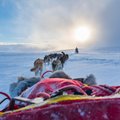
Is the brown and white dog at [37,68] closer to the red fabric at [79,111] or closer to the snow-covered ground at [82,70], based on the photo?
the snow-covered ground at [82,70]

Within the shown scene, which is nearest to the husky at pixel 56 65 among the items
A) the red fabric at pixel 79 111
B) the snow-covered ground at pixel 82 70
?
the snow-covered ground at pixel 82 70

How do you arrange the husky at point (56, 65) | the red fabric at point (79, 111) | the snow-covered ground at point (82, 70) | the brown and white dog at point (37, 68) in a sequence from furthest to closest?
the husky at point (56, 65), the brown and white dog at point (37, 68), the snow-covered ground at point (82, 70), the red fabric at point (79, 111)

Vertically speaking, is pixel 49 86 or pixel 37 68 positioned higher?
pixel 49 86

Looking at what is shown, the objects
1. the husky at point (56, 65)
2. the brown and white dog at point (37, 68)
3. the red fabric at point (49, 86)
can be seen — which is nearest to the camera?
the red fabric at point (49, 86)

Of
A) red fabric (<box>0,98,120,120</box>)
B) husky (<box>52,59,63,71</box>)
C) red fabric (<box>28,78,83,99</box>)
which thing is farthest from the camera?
husky (<box>52,59,63,71</box>)

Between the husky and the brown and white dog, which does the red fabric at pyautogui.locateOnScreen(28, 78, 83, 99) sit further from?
the husky

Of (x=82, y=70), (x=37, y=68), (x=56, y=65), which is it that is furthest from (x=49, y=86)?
(x=82, y=70)

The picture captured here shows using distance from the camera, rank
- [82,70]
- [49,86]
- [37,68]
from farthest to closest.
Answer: [82,70] < [37,68] < [49,86]

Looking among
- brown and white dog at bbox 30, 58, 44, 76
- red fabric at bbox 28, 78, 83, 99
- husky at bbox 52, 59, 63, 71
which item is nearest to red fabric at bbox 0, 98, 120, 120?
red fabric at bbox 28, 78, 83, 99

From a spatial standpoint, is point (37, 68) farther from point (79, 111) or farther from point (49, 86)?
point (79, 111)

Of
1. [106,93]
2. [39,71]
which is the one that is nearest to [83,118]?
[106,93]

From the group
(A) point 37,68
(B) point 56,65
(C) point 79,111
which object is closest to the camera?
(C) point 79,111

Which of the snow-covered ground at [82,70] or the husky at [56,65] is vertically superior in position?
the husky at [56,65]

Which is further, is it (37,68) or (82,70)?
(82,70)
